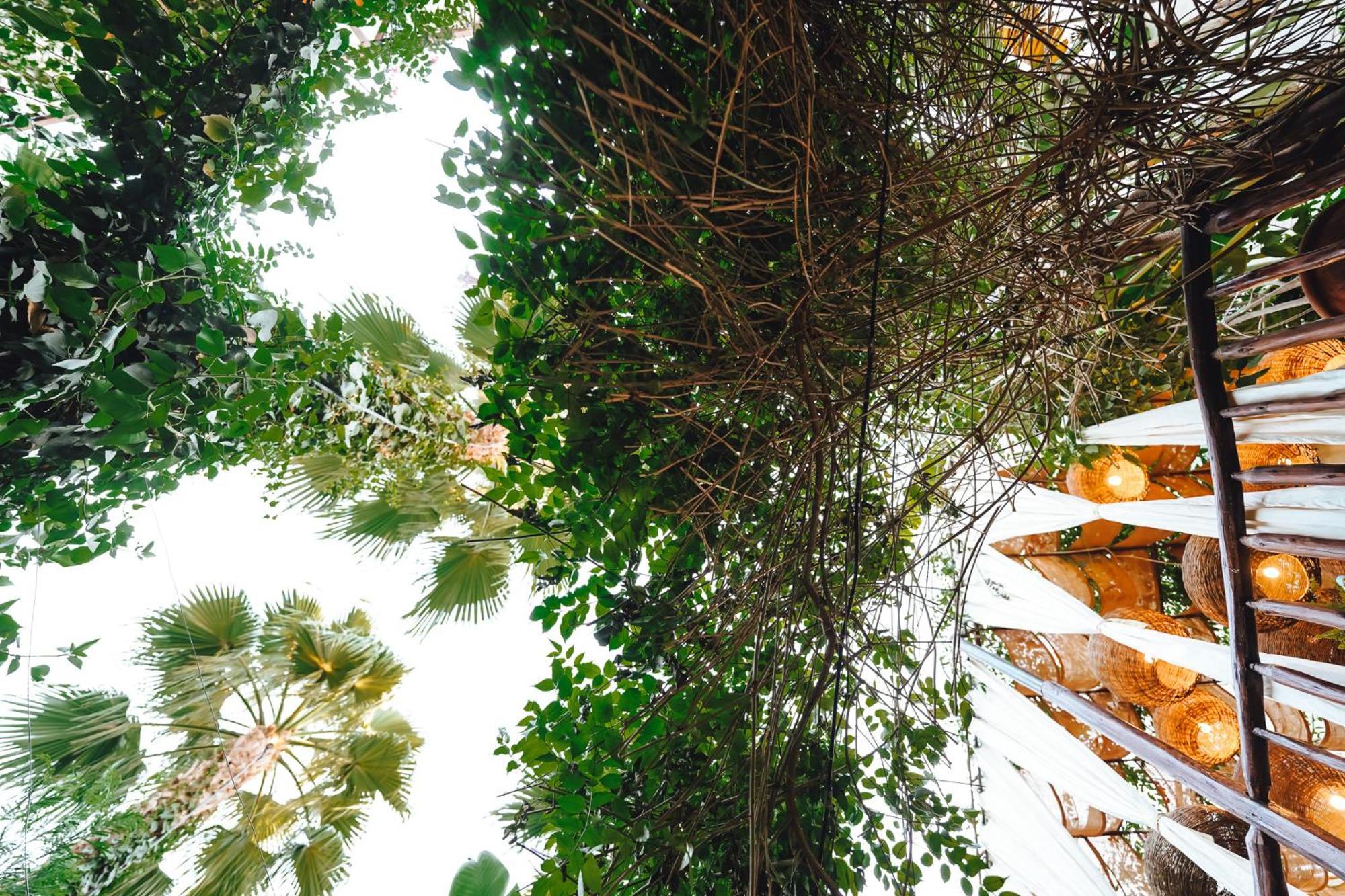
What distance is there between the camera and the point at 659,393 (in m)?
0.89

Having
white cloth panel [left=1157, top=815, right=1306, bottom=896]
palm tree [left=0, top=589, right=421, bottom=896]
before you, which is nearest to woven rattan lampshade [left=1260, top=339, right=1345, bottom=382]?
white cloth panel [left=1157, top=815, right=1306, bottom=896]

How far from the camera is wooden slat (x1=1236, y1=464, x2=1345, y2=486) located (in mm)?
928

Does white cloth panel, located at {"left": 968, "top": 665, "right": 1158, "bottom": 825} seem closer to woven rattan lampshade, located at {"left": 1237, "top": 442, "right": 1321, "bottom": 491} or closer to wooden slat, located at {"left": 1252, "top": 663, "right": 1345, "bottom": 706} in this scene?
wooden slat, located at {"left": 1252, "top": 663, "right": 1345, "bottom": 706}

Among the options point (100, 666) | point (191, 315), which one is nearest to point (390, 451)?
point (191, 315)

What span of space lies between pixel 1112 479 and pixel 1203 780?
112 centimetres

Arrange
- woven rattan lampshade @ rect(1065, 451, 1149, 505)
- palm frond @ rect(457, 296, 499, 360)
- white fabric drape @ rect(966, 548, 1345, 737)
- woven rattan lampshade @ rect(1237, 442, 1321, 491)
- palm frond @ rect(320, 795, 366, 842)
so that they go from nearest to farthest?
white fabric drape @ rect(966, 548, 1345, 737)
woven rattan lampshade @ rect(1237, 442, 1321, 491)
woven rattan lampshade @ rect(1065, 451, 1149, 505)
palm frond @ rect(457, 296, 499, 360)
palm frond @ rect(320, 795, 366, 842)

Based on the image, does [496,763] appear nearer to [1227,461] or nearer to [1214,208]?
[1227,461]

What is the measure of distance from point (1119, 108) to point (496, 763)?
351 cm

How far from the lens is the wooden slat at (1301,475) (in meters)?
0.93

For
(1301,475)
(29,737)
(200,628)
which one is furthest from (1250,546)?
(200,628)

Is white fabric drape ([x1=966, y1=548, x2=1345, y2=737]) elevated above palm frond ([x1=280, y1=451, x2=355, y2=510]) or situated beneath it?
situated beneath

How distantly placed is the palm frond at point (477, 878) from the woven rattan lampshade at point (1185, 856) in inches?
92.8

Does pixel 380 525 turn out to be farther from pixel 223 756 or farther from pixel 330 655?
pixel 223 756

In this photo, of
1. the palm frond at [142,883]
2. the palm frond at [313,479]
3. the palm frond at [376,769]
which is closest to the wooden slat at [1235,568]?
the palm frond at [313,479]
